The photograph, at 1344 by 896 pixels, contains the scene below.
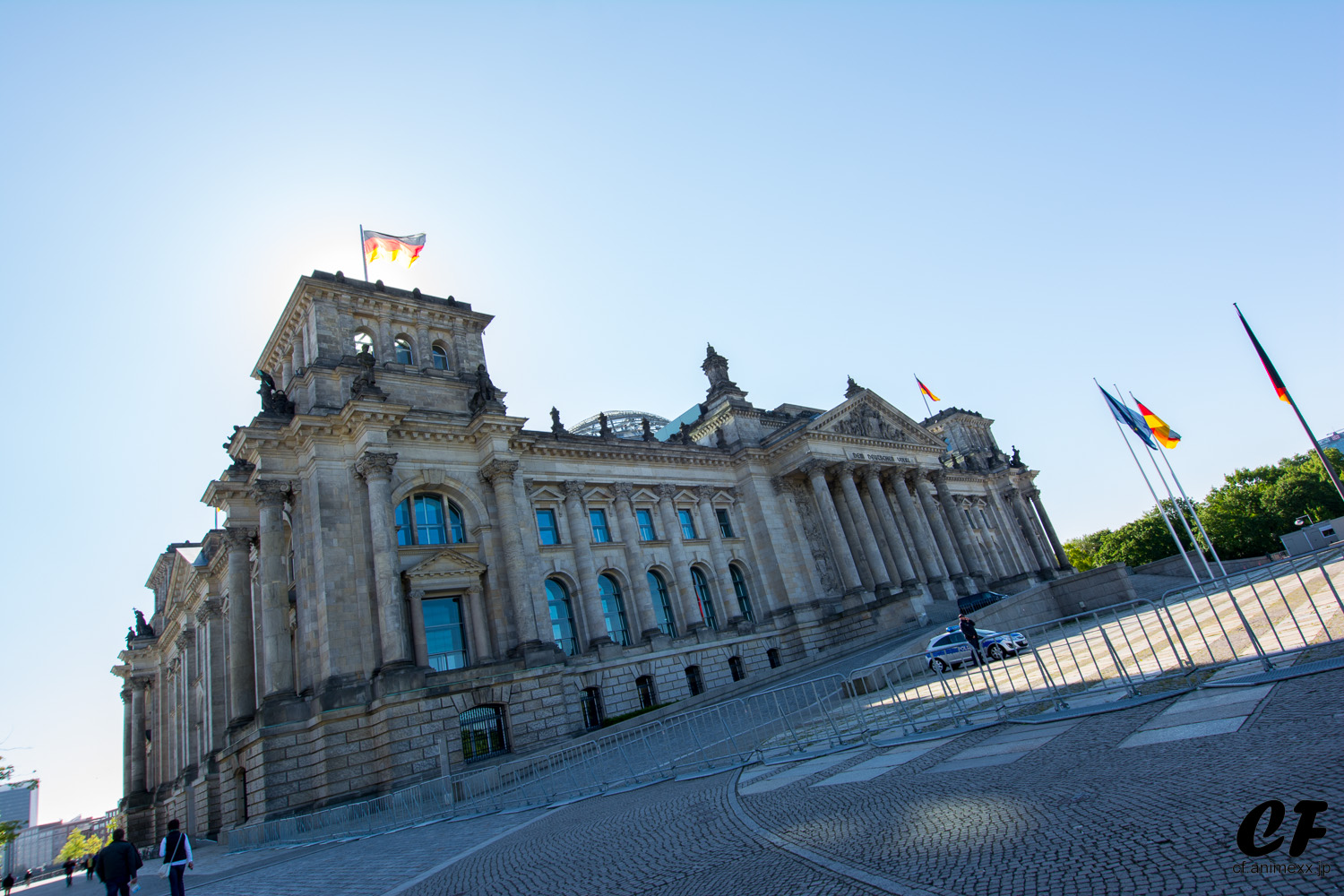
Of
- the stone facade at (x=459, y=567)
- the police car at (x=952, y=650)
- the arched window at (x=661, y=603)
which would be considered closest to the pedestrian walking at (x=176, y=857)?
the stone facade at (x=459, y=567)

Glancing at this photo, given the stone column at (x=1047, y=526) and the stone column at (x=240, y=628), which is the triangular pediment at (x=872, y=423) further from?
the stone column at (x=240, y=628)

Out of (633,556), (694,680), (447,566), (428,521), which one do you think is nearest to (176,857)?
(447,566)

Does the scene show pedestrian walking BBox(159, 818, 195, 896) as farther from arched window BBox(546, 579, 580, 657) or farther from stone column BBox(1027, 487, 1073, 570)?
stone column BBox(1027, 487, 1073, 570)

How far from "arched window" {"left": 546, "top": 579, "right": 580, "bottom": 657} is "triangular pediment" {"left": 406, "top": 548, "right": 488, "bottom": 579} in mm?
4561

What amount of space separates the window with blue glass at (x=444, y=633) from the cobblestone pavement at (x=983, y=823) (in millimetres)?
17105

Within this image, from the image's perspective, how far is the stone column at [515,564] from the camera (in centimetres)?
2981

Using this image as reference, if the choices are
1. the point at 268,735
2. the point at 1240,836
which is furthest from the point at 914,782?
the point at 268,735

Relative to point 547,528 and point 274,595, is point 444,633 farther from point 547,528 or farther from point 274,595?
point 547,528

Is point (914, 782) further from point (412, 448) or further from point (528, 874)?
point (412, 448)

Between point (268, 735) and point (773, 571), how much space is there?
27152 mm

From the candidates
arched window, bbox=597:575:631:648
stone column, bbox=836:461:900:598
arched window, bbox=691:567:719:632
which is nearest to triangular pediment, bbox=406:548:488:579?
arched window, bbox=597:575:631:648

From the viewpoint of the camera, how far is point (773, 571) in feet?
143

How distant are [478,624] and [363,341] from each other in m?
14.2

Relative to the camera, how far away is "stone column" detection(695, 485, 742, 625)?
41031 millimetres
